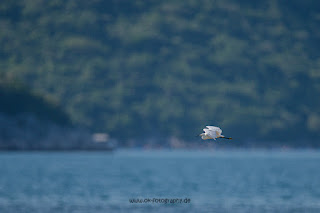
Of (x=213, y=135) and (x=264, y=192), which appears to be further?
(x=264, y=192)

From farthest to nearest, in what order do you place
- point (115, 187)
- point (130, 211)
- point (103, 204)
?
point (115, 187) < point (103, 204) < point (130, 211)

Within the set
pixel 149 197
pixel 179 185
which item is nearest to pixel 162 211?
pixel 149 197

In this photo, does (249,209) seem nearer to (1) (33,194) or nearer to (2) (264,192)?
(2) (264,192)

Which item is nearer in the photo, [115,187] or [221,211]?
[221,211]

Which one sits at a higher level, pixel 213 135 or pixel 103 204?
pixel 103 204

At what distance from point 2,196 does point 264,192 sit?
71.7 ft

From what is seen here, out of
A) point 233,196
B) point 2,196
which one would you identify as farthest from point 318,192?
point 2,196

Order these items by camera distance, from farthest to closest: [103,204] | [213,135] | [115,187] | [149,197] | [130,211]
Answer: [115,187] < [149,197] < [103,204] < [130,211] < [213,135]

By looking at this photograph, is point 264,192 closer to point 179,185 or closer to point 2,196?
point 179,185

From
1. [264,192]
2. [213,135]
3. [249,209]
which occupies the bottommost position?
[213,135]

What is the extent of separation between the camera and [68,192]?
6500cm

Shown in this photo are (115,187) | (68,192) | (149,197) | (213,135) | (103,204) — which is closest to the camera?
(213,135)

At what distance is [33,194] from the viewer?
205 feet

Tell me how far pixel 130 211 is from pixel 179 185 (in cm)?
2675
